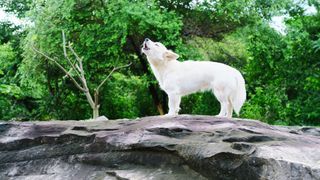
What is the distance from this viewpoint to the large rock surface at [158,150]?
482cm

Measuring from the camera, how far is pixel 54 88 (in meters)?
20.5

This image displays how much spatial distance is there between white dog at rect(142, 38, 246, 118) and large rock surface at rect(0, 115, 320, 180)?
0.30 metres

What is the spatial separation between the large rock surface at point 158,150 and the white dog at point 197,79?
12.0 inches

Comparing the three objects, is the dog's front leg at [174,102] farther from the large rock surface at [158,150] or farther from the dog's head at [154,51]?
the dog's head at [154,51]

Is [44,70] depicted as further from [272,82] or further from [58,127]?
[58,127]

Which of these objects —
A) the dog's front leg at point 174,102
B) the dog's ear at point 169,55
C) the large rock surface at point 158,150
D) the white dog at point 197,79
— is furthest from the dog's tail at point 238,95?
the dog's ear at point 169,55

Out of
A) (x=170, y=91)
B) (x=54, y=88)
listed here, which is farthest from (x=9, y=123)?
(x=54, y=88)

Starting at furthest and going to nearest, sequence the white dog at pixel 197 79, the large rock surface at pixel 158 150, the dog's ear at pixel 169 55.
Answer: the dog's ear at pixel 169 55 → the white dog at pixel 197 79 → the large rock surface at pixel 158 150

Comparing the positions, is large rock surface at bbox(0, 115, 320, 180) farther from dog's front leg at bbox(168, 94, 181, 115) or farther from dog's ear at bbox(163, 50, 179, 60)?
dog's ear at bbox(163, 50, 179, 60)

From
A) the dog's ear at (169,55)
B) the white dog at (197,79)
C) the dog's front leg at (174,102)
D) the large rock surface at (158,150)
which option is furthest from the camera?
the dog's ear at (169,55)

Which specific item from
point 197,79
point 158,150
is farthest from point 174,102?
point 158,150

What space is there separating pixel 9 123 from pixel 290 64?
9000mm

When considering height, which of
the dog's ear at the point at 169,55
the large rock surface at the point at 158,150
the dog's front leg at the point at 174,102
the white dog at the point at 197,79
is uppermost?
the dog's ear at the point at 169,55

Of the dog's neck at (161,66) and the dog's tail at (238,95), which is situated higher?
the dog's neck at (161,66)
